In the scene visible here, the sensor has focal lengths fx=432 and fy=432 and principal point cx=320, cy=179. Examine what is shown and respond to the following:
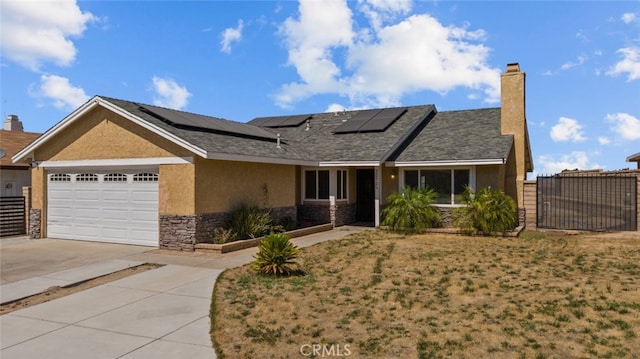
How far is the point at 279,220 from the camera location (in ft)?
54.8

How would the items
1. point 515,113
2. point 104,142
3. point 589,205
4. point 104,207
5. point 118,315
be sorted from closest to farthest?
point 118,315
point 104,142
point 104,207
point 515,113
point 589,205

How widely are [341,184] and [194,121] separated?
685cm

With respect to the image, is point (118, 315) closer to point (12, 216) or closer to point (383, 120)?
point (12, 216)

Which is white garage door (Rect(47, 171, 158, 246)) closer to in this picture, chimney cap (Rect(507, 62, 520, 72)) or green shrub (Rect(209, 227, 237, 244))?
green shrub (Rect(209, 227, 237, 244))

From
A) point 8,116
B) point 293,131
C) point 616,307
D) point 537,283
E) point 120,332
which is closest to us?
point 120,332

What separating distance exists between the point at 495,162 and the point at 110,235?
13.6m

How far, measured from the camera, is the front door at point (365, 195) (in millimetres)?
19891

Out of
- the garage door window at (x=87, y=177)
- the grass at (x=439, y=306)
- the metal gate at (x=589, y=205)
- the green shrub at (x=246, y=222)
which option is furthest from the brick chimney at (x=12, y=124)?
the metal gate at (x=589, y=205)

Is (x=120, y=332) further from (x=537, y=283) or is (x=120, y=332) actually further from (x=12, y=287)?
(x=537, y=283)

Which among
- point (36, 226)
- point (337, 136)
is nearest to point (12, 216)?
point (36, 226)

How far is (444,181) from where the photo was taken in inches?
682

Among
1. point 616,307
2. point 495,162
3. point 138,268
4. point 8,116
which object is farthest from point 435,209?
point 8,116

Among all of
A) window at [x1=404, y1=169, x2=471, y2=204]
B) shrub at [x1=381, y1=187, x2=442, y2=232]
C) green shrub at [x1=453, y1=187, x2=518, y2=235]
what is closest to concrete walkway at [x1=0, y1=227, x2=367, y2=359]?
shrub at [x1=381, y1=187, x2=442, y2=232]

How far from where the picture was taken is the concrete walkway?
5711mm
